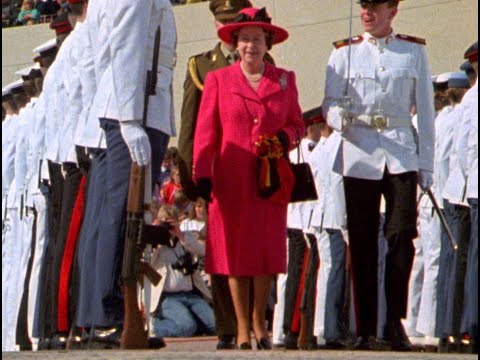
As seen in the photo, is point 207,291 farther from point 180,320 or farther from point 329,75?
point 329,75

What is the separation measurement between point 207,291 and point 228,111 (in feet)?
22.3

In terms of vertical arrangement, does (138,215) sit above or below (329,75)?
below

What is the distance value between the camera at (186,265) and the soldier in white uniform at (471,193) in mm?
4501

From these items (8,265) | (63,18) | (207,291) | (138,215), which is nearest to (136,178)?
(138,215)

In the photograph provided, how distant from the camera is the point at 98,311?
930 centimetres

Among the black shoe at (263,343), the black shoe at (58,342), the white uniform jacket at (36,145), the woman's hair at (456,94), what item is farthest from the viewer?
the woman's hair at (456,94)

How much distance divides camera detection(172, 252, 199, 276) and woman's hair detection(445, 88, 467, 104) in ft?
10.4

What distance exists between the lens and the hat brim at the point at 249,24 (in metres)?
10.3

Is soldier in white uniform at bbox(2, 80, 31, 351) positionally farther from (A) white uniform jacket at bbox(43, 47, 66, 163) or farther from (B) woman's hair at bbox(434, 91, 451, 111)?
(B) woman's hair at bbox(434, 91, 451, 111)

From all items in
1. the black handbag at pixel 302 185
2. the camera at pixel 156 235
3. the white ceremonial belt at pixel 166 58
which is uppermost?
the white ceremonial belt at pixel 166 58

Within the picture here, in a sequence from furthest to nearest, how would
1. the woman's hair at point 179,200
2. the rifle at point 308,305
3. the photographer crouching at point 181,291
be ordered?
1. the woman's hair at point 179,200
2. the photographer crouching at point 181,291
3. the rifle at point 308,305

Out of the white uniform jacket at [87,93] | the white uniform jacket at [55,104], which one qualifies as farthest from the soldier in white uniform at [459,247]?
the white uniform jacket at [87,93]

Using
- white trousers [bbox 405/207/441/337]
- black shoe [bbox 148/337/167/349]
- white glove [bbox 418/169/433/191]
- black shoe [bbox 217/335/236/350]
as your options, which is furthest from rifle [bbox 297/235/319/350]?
black shoe [bbox 148/337/167/349]

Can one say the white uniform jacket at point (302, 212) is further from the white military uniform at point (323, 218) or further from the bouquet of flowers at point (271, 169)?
the bouquet of flowers at point (271, 169)
